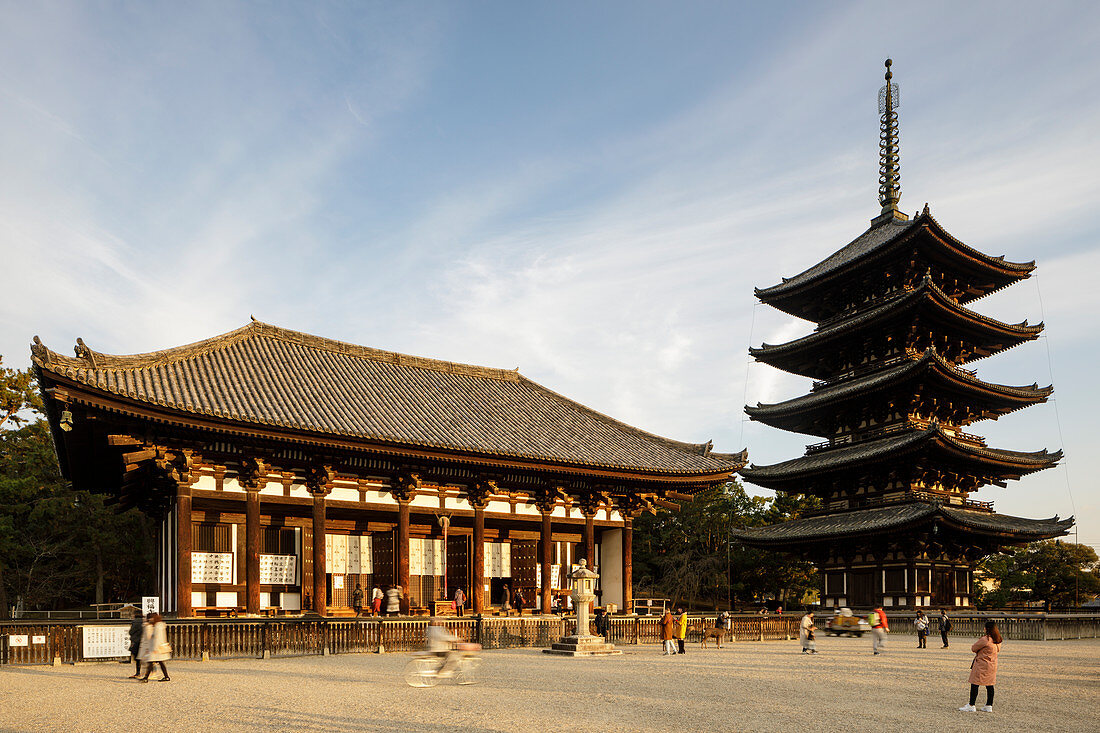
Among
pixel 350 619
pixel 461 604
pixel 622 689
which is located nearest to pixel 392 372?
pixel 461 604

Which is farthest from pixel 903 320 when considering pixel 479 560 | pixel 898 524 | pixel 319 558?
pixel 319 558

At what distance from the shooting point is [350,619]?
2227 centimetres

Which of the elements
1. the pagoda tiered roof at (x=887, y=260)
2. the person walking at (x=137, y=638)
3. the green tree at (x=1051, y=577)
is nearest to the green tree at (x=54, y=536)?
the person walking at (x=137, y=638)

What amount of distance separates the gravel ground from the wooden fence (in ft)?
2.24

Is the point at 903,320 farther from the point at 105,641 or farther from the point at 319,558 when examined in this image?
the point at 105,641

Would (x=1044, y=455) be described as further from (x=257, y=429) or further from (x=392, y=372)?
(x=257, y=429)

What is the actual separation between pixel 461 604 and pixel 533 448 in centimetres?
518

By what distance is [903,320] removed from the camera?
40500 millimetres

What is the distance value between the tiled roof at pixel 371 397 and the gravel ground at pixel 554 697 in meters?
6.28

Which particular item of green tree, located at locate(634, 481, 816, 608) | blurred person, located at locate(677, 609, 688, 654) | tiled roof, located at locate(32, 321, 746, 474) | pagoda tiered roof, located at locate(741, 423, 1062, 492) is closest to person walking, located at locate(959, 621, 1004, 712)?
blurred person, located at locate(677, 609, 688, 654)

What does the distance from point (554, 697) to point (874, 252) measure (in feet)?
105

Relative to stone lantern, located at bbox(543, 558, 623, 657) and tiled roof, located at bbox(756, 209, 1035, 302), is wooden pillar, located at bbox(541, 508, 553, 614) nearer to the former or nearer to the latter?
stone lantern, located at bbox(543, 558, 623, 657)

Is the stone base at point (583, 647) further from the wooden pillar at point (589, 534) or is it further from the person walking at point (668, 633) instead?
the wooden pillar at point (589, 534)

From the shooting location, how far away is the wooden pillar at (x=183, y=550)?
21.9 metres
